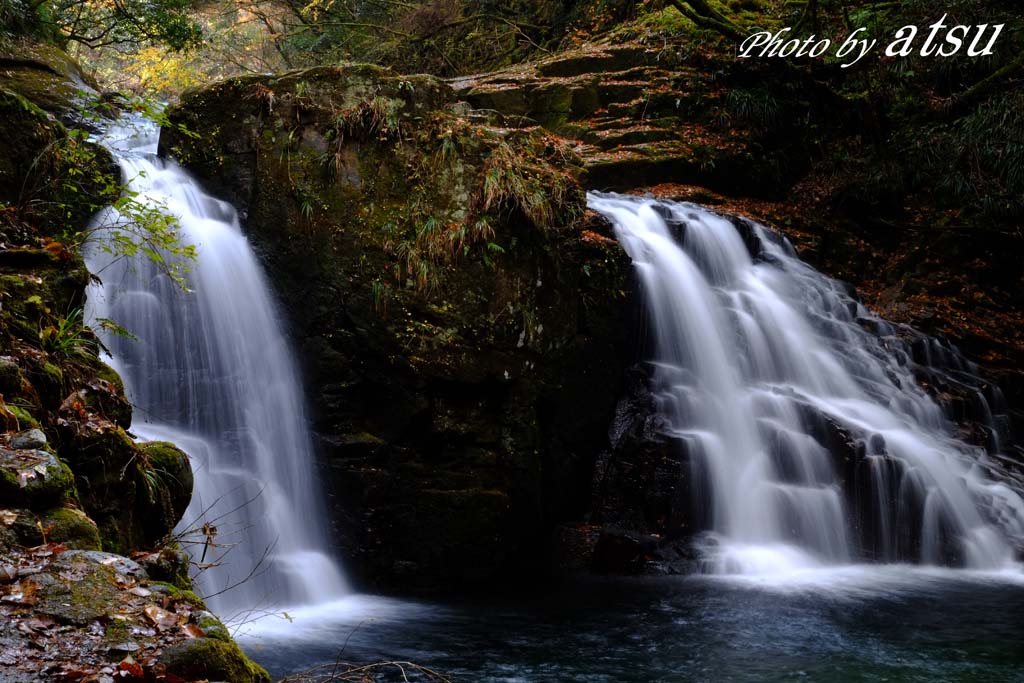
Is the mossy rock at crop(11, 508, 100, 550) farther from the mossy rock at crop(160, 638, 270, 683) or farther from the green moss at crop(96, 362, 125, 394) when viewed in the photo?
the green moss at crop(96, 362, 125, 394)

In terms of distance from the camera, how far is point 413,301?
769cm

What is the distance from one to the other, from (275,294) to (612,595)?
14.3 ft

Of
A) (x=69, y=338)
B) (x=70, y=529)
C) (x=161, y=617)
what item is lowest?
(x=161, y=617)

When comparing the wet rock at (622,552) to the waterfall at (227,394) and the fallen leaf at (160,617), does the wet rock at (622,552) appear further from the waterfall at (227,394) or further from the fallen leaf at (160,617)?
the fallen leaf at (160,617)

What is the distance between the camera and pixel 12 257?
4922mm

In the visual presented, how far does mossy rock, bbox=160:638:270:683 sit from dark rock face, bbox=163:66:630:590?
15.4 ft

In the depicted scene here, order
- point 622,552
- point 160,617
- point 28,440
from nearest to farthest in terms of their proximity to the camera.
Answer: point 160,617 < point 28,440 < point 622,552

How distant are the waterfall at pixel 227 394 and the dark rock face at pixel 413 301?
27 cm

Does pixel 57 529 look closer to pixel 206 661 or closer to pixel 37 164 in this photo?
pixel 206 661

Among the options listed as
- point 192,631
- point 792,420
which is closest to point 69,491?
point 192,631

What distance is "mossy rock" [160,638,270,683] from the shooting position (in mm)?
2639

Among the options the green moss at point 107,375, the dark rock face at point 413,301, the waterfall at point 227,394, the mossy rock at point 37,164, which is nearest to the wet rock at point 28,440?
the green moss at point 107,375

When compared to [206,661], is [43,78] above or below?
above

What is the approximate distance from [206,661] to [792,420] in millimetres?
8185
